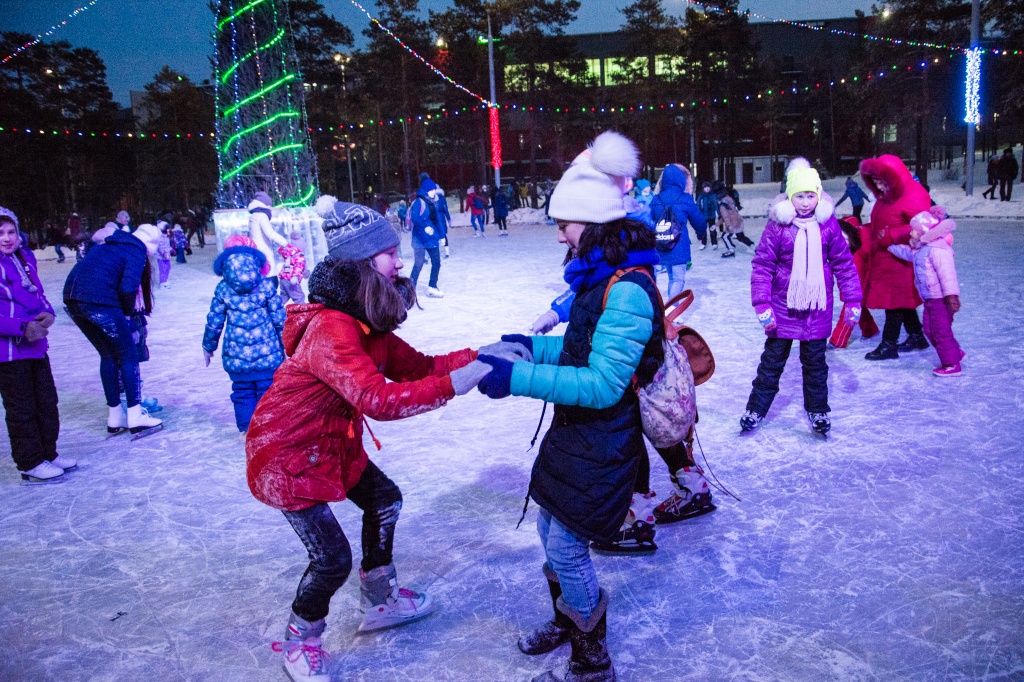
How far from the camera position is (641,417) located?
227cm

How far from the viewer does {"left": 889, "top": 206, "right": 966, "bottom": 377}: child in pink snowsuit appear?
538 centimetres

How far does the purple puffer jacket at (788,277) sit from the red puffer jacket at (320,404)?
256 centimetres

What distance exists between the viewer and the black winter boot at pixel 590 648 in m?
2.28

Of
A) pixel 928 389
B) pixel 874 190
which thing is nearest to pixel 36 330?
pixel 928 389

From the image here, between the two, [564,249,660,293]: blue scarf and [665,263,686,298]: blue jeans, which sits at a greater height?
[564,249,660,293]: blue scarf

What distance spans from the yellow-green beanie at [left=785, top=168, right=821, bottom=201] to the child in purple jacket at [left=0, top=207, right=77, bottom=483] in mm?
4551

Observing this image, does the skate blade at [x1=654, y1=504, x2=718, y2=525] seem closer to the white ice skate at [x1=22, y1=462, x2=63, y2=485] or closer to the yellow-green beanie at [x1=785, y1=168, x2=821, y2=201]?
the yellow-green beanie at [x1=785, y1=168, x2=821, y2=201]

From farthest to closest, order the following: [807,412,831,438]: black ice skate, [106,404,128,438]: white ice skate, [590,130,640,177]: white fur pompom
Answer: [106,404,128,438]: white ice skate
[807,412,831,438]: black ice skate
[590,130,640,177]: white fur pompom

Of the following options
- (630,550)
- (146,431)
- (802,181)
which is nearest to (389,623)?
(630,550)

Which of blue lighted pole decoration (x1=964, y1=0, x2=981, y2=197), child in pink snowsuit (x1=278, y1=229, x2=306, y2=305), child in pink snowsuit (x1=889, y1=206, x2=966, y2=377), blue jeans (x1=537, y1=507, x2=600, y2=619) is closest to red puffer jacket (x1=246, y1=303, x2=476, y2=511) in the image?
blue jeans (x1=537, y1=507, x2=600, y2=619)

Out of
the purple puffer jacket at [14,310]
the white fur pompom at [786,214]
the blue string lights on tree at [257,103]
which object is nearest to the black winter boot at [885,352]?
the white fur pompom at [786,214]

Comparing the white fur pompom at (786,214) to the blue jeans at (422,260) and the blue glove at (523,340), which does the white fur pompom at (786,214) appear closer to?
the blue glove at (523,340)

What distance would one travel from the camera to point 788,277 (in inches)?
166

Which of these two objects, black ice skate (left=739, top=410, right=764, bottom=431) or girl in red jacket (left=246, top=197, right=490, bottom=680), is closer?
girl in red jacket (left=246, top=197, right=490, bottom=680)
